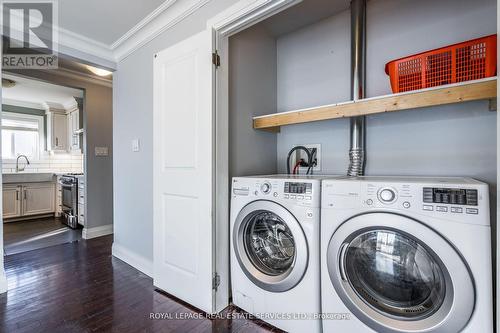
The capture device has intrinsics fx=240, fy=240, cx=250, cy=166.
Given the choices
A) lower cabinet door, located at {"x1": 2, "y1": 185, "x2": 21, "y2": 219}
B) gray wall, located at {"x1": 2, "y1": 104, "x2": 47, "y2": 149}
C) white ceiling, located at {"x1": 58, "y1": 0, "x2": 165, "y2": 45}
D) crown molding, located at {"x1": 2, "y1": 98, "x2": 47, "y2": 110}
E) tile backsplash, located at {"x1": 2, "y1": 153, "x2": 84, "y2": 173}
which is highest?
white ceiling, located at {"x1": 58, "y1": 0, "x2": 165, "y2": 45}

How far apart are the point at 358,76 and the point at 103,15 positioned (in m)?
2.10

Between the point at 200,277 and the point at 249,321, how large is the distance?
0.43 metres

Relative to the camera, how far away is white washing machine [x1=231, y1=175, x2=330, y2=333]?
4.24 ft

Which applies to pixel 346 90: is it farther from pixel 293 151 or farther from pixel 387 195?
pixel 387 195

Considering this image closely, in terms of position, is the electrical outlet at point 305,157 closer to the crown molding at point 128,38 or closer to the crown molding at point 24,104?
the crown molding at point 128,38

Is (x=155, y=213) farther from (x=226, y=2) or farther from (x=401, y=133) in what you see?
(x=401, y=133)

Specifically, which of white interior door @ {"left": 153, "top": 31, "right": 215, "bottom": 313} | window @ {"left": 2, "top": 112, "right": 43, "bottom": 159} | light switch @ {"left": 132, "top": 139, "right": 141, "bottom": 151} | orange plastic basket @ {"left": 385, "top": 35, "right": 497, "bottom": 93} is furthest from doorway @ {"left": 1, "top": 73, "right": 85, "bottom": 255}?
orange plastic basket @ {"left": 385, "top": 35, "right": 497, "bottom": 93}

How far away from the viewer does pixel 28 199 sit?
420 centimetres

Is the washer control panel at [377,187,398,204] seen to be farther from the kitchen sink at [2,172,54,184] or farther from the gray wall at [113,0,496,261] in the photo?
the kitchen sink at [2,172,54,184]

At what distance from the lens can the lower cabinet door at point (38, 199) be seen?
165 inches

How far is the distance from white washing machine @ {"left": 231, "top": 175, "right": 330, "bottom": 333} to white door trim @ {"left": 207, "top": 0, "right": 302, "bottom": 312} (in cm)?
8

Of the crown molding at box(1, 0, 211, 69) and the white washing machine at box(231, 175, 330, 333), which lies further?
the crown molding at box(1, 0, 211, 69)

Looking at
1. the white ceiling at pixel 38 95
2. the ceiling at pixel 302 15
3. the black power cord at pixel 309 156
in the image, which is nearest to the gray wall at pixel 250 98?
the ceiling at pixel 302 15

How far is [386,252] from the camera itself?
114 centimetres
